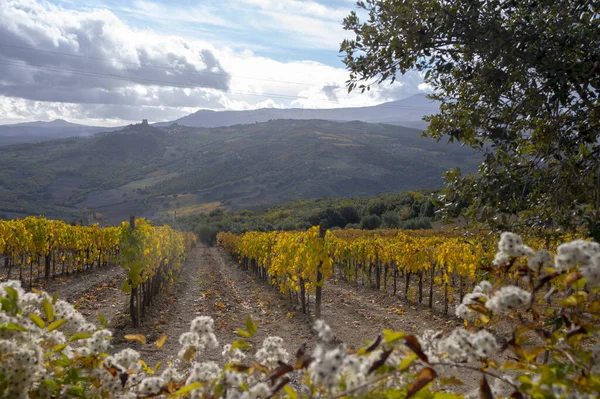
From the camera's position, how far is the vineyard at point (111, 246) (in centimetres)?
1044

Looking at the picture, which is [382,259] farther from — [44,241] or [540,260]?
[540,260]

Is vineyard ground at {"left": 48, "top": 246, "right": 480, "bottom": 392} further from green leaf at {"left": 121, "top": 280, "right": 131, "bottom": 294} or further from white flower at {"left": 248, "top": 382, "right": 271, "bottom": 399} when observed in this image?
white flower at {"left": 248, "top": 382, "right": 271, "bottom": 399}

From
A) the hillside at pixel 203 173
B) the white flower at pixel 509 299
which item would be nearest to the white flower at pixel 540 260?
the white flower at pixel 509 299

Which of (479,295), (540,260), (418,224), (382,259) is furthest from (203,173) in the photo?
(540,260)

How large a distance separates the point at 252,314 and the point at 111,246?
13283mm

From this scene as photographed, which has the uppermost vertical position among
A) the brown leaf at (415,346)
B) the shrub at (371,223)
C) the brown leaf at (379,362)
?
the brown leaf at (415,346)

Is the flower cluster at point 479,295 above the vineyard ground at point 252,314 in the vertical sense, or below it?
above

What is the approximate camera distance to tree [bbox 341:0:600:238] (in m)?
4.01

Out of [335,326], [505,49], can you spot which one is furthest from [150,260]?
[505,49]

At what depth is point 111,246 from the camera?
22.9m

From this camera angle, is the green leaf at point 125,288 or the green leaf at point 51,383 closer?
the green leaf at point 51,383

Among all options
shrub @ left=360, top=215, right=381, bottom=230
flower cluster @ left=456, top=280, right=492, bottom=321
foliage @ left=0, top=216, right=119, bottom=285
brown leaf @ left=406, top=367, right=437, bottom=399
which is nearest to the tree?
flower cluster @ left=456, top=280, right=492, bottom=321

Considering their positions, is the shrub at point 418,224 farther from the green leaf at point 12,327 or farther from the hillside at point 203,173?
the hillside at point 203,173

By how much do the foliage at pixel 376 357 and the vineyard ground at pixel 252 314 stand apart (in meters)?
5.07
